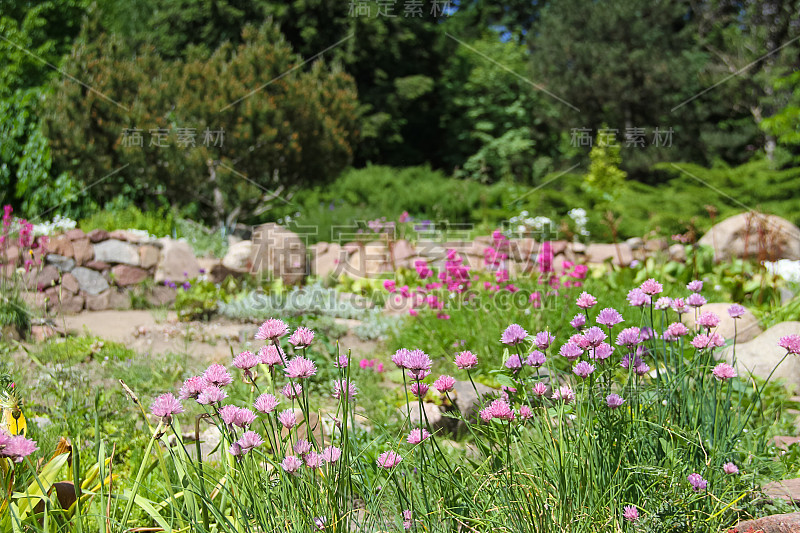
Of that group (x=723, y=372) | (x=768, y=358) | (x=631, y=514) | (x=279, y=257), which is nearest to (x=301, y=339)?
(x=631, y=514)

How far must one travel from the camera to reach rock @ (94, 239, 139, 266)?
5801mm

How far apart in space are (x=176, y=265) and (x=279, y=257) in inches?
39.3

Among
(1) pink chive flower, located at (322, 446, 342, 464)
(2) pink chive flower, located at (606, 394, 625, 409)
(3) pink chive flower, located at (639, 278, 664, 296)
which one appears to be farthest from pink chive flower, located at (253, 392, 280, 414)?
(3) pink chive flower, located at (639, 278, 664, 296)

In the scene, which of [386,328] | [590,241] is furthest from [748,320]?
[590,241]

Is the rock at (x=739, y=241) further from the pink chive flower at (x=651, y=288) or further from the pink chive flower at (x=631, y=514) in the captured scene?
the pink chive flower at (x=631, y=514)

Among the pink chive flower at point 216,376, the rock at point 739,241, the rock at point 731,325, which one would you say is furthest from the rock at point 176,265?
the rock at point 739,241

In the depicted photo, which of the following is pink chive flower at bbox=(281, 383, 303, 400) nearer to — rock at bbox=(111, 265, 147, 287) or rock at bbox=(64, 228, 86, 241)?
rock at bbox=(111, 265, 147, 287)

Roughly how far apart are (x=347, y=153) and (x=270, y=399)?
25.3 ft

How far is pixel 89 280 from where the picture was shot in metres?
5.67

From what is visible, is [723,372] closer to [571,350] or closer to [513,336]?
[571,350]

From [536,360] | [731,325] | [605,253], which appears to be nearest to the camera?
[536,360]

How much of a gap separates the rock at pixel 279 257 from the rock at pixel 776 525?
16.3 ft

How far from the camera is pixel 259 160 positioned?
7.59 m

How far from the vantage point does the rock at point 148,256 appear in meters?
5.92
